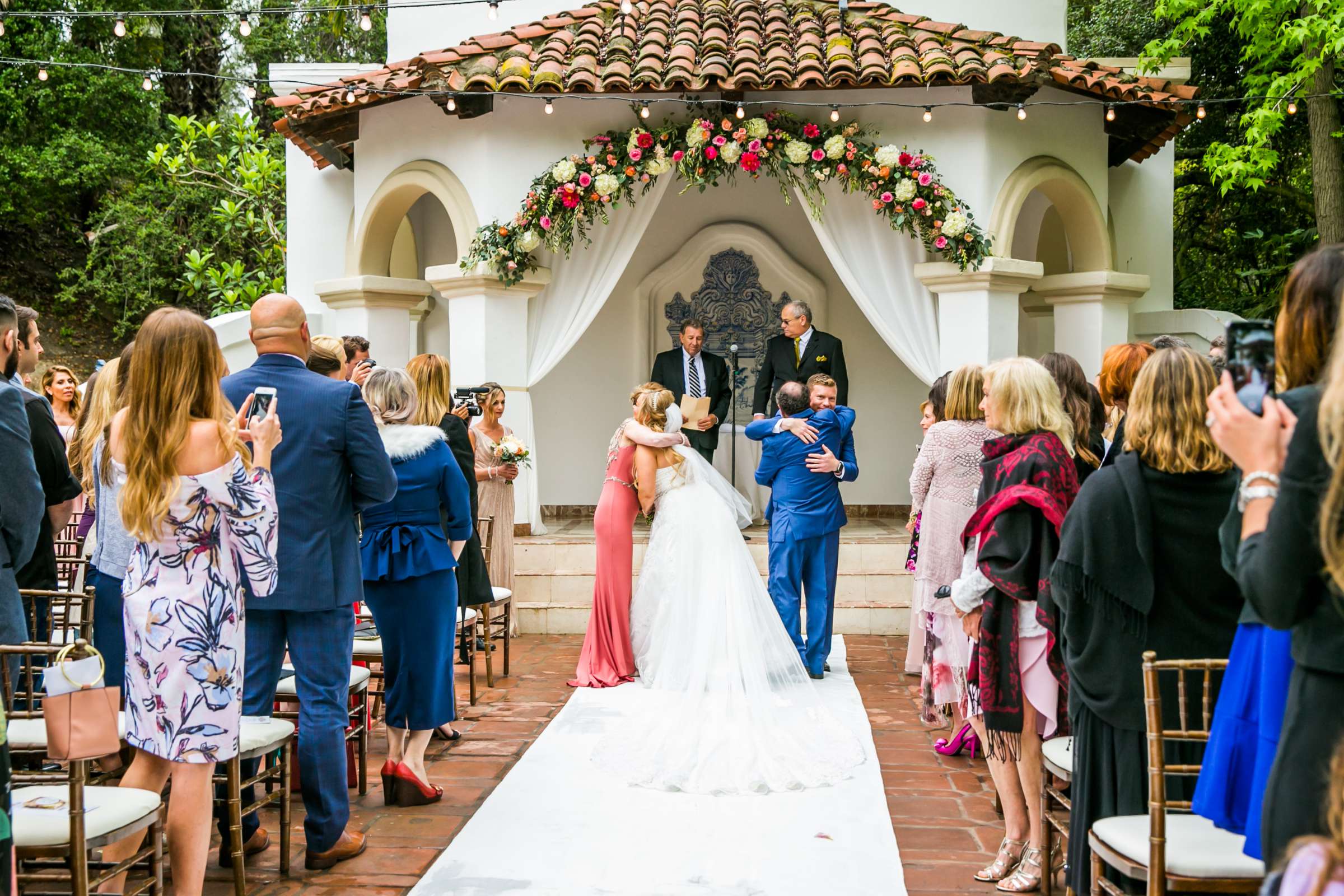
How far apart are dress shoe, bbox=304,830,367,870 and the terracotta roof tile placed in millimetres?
6167

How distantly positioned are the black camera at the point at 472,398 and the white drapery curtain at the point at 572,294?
6.39 ft

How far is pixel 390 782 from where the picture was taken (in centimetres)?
491

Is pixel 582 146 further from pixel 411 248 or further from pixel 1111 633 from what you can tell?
pixel 1111 633

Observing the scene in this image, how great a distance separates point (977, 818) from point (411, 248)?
919 centimetres

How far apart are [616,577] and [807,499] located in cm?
128

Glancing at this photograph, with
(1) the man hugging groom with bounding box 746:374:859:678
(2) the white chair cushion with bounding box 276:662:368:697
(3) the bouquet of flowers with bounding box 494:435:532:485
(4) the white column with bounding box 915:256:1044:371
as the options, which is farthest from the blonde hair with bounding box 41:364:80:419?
(4) the white column with bounding box 915:256:1044:371

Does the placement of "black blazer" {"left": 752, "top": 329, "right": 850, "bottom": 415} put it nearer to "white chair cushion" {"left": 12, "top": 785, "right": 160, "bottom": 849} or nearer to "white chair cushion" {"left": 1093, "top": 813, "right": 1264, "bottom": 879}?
"white chair cushion" {"left": 1093, "top": 813, "right": 1264, "bottom": 879}

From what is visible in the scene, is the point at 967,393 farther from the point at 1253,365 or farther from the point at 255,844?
the point at 255,844

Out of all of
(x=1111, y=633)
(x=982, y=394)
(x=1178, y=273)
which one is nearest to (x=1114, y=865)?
(x=1111, y=633)

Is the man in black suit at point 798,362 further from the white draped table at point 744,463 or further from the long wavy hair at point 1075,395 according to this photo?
the long wavy hair at point 1075,395

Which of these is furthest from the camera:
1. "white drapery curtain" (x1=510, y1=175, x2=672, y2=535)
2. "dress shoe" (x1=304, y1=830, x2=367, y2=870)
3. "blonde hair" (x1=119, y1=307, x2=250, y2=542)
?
"white drapery curtain" (x1=510, y1=175, x2=672, y2=535)

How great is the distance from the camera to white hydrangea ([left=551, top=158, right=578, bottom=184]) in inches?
357

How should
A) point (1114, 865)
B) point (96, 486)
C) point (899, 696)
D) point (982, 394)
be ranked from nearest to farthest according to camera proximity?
point (1114, 865), point (96, 486), point (982, 394), point (899, 696)

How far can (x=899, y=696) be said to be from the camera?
6910mm
